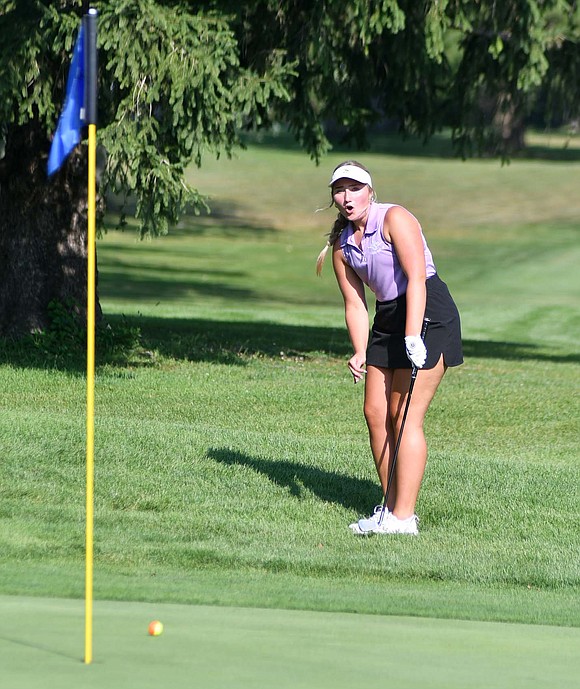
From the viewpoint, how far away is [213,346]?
15.3 meters

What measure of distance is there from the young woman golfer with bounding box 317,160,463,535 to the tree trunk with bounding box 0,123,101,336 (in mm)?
7044

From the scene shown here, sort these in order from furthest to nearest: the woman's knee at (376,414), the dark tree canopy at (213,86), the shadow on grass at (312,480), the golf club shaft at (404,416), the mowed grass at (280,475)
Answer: the dark tree canopy at (213,86) < the shadow on grass at (312,480) < the woman's knee at (376,414) < the golf club shaft at (404,416) < the mowed grass at (280,475)

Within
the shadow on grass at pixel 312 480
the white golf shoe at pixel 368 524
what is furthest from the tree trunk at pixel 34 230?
the white golf shoe at pixel 368 524

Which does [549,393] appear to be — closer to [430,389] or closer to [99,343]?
[99,343]

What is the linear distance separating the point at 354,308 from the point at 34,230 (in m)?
7.20

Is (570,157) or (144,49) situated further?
(570,157)

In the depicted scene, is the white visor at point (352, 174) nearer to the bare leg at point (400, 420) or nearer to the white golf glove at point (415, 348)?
the white golf glove at point (415, 348)

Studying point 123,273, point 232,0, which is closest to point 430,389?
point 232,0

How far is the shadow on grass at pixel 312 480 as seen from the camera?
327 inches

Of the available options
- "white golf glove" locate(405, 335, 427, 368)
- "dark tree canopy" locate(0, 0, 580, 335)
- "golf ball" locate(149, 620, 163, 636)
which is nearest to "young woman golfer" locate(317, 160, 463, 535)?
"white golf glove" locate(405, 335, 427, 368)

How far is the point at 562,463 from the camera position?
10.0 m

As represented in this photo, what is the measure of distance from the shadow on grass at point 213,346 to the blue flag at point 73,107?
7.35 metres

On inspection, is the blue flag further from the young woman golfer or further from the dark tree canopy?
the dark tree canopy

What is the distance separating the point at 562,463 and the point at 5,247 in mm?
6663
